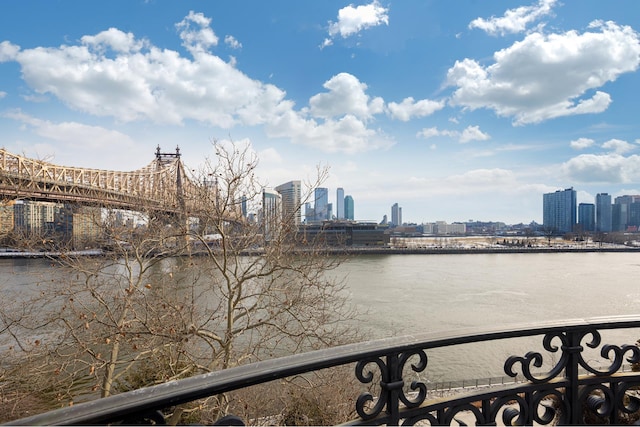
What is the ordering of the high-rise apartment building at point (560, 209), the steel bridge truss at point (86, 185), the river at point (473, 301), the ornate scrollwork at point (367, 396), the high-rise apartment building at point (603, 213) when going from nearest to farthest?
1. the ornate scrollwork at point (367, 396)
2. the steel bridge truss at point (86, 185)
3. the river at point (473, 301)
4. the high-rise apartment building at point (603, 213)
5. the high-rise apartment building at point (560, 209)

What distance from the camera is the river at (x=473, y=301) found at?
11.6m

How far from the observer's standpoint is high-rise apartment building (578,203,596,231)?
4382 inches

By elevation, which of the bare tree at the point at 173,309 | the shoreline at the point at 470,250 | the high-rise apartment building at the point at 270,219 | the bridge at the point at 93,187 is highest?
the bridge at the point at 93,187

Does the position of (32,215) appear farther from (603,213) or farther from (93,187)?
(603,213)

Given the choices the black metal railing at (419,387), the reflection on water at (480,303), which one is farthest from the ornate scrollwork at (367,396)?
the reflection on water at (480,303)

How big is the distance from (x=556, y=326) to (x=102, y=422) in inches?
61.2

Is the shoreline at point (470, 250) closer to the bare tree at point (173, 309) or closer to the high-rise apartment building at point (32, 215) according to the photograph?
the high-rise apartment building at point (32, 215)

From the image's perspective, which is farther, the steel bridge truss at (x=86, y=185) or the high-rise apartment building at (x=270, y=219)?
the steel bridge truss at (x=86, y=185)

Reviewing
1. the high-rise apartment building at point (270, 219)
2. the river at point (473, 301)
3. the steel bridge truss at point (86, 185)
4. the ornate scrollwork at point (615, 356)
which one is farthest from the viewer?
the river at point (473, 301)

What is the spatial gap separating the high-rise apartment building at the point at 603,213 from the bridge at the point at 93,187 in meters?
122

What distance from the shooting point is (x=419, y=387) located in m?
1.36

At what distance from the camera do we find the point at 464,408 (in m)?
1.39

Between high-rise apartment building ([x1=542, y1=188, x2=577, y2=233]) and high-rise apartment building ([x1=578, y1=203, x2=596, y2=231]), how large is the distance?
5.89 feet

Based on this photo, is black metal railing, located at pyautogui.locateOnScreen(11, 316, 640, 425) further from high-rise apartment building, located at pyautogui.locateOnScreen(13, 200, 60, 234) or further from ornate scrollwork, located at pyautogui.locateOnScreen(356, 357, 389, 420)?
high-rise apartment building, located at pyautogui.locateOnScreen(13, 200, 60, 234)
